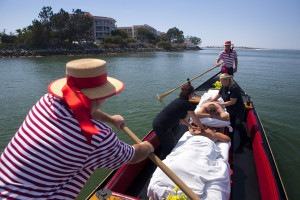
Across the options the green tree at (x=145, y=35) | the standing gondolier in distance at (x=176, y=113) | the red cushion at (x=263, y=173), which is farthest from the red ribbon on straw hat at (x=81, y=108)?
the green tree at (x=145, y=35)

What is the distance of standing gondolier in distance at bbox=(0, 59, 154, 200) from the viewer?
86 centimetres

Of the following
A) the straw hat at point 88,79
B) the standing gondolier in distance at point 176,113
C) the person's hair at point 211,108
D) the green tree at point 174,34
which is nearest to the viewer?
the straw hat at point 88,79

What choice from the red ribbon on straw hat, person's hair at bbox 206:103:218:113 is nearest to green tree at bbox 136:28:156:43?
person's hair at bbox 206:103:218:113

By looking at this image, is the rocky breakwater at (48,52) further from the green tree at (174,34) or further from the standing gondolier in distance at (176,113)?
the green tree at (174,34)

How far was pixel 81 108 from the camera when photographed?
0.93 m

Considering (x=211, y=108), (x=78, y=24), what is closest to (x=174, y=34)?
(x=78, y=24)

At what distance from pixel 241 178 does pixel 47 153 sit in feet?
9.23

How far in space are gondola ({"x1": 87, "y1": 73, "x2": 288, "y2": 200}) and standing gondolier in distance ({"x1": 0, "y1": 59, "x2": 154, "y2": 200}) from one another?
3.43 ft

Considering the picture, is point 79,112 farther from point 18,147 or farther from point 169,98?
point 169,98

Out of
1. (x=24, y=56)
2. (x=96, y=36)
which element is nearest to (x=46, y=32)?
(x=24, y=56)

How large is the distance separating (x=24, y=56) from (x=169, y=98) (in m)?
34.0

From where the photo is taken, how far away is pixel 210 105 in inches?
137

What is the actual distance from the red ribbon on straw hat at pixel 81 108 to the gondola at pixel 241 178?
1.23 m

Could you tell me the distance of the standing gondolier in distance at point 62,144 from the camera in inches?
33.7
